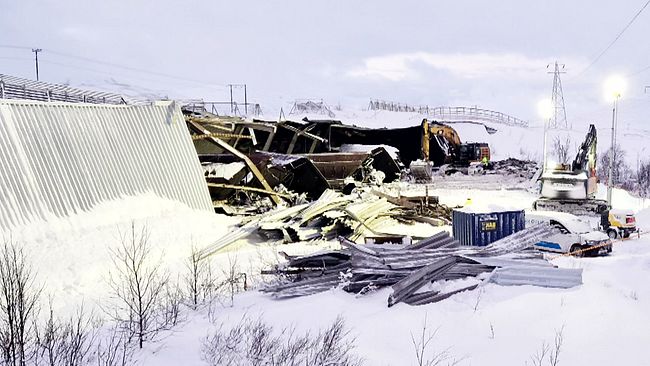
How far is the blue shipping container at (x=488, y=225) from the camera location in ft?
43.9

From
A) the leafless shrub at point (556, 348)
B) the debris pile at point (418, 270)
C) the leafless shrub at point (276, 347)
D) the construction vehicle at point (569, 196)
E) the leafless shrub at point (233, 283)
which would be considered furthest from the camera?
the construction vehicle at point (569, 196)

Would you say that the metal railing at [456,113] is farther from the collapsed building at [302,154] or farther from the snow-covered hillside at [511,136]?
the collapsed building at [302,154]

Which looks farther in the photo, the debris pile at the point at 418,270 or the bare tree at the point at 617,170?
the bare tree at the point at 617,170

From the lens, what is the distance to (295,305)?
344 inches

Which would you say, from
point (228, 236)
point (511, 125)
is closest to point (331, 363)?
point (228, 236)

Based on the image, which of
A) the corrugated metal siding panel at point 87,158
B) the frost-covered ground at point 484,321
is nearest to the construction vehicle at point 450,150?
the corrugated metal siding panel at point 87,158

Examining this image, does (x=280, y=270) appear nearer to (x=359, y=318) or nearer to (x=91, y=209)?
(x=359, y=318)

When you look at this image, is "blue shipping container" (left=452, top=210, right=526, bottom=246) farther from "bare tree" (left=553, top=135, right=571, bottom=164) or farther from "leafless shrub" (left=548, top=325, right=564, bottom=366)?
"bare tree" (left=553, top=135, right=571, bottom=164)

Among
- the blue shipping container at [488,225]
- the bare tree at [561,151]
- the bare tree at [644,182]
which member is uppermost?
the bare tree at [561,151]

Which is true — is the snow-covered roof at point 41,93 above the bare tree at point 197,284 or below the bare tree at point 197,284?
above

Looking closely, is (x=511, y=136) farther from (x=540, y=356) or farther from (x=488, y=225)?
(x=540, y=356)

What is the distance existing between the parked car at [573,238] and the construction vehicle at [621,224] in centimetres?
294

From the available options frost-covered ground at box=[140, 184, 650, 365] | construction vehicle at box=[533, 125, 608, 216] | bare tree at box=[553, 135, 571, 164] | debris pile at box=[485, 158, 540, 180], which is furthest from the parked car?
bare tree at box=[553, 135, 571, 164]

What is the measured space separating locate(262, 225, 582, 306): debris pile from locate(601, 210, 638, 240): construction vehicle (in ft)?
24.5
